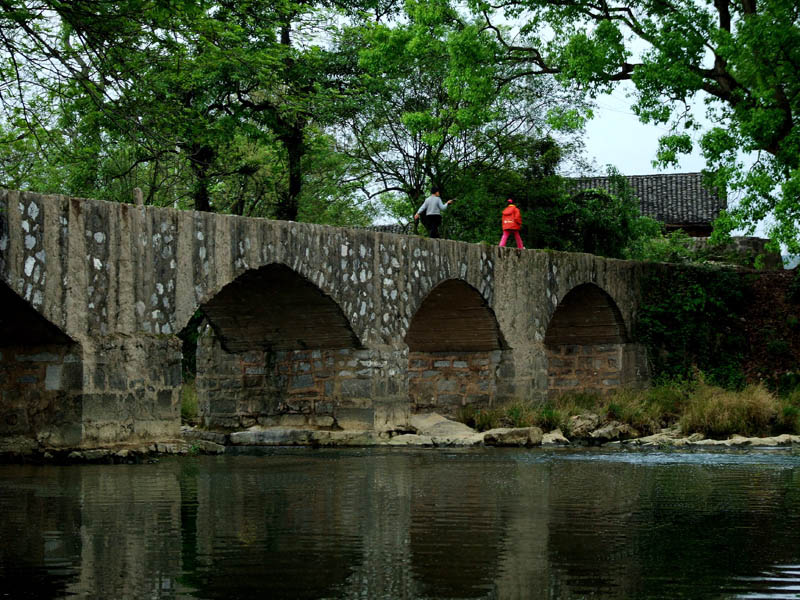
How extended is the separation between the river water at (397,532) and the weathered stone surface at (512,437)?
4.15m

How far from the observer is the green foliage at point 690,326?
2461 cm

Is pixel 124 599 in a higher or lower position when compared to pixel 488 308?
lower

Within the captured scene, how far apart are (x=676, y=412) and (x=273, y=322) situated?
7.03 metres

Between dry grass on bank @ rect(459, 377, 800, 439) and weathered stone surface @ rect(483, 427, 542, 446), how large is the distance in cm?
130

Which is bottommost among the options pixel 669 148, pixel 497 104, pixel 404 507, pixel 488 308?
pixel 404 507

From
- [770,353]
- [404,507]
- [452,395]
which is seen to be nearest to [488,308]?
[452,395]

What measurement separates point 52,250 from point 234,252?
108 inches

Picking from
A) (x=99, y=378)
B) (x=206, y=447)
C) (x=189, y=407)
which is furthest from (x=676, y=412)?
(x=99, y=378)

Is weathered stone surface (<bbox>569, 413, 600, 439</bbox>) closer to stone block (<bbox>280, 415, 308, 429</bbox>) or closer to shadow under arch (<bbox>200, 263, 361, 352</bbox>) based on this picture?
shadow under arch (<bbox>200, 263, 361, 352</bbox>)

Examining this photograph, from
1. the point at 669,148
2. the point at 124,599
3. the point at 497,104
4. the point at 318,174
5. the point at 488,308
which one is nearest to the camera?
the point at 124,599

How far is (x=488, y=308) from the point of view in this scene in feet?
66.4

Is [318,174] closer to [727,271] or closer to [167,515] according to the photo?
[727,271]

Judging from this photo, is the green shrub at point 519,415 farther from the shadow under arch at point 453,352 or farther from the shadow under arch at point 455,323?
the shadow under arch at point 455,323

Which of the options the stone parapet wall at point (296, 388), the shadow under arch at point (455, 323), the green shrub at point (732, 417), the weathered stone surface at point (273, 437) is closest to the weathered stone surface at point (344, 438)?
the weathered stone surface at point (273, 437)
